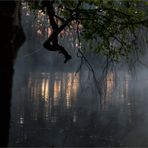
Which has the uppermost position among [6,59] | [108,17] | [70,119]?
[108,17]

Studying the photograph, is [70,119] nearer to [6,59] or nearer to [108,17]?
[108,17]

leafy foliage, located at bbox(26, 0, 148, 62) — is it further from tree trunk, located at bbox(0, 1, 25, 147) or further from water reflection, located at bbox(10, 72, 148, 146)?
water reflection, located at bbox(10, 72, 148, 146)

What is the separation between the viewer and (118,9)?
248 inches

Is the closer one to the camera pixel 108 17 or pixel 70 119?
pixel 108 17

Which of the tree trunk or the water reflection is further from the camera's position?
the water reflection

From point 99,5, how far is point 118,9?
1.80ft

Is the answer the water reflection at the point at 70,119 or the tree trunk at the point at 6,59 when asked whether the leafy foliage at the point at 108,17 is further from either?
the water reflection at the point at 70,119

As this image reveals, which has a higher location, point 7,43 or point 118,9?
point 118,9

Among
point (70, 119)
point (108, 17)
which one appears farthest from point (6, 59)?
point (70, 119)

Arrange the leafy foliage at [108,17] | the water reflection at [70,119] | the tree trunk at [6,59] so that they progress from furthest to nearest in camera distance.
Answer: the water reflection at [70,119], the leafy foliage at [108,17], the tree trunk at [6,59]

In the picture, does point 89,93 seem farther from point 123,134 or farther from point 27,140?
point 27,140

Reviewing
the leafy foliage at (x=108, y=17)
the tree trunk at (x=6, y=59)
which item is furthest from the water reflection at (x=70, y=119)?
the tree trunk at (x=6, y=59)

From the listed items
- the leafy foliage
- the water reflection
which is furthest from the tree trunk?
the water reflection

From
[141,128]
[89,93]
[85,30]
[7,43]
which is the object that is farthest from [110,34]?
[89,93]
